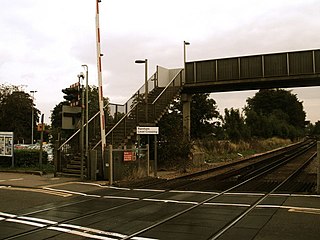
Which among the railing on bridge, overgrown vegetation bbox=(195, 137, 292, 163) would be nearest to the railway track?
the railing on bridge

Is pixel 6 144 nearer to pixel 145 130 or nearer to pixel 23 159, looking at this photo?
pixel 23 159

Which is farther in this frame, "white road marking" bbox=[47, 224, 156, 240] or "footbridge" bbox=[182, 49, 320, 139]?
"footbridge" bbox=[182, 49, 320, 139]

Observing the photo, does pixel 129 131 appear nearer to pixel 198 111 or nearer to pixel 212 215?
pixel 212 215

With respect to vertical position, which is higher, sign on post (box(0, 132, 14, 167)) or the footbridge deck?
the footbridge deck

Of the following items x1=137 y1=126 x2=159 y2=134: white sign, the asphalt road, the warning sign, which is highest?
x1=137 y1=126 x2=159 y2=134: white sign

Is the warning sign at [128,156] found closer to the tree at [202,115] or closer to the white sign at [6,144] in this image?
the white sign at [6,144]

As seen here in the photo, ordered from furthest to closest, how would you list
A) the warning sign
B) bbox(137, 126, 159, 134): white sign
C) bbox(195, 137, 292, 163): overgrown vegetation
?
bbox(195, 137, 292, 163): overgrown vegetation < bbox(137, 126, 159, 134): white sign < the warning sign

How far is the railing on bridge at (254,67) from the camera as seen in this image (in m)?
26.3

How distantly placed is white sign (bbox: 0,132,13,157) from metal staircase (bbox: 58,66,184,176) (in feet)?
15.9

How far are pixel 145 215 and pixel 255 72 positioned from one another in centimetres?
2023

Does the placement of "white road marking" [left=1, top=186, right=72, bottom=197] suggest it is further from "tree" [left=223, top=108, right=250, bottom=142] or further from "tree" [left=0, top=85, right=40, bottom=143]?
"tree" [left=0, top=85, right=40, bottom=143]

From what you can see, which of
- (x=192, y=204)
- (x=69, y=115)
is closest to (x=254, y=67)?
(x=69, y=115)

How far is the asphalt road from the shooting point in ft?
24.7

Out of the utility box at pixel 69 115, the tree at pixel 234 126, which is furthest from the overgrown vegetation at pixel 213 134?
the utility box at pixel 69 115
